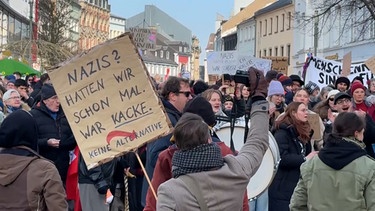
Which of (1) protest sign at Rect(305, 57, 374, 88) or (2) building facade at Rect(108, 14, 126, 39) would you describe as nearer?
(1) protest sign at Rect(305, 57, 374, 88)

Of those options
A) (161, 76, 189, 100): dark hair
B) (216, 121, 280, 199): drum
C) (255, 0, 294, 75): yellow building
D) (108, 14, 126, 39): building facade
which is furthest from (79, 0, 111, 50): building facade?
(161, 76, 189, 100): dark hair

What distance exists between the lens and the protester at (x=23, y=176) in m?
6.08

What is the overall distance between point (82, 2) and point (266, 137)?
117m

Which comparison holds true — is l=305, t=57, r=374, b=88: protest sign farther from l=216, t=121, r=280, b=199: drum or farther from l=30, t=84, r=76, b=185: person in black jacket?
l=216, t=121, r=280, b=199: drum

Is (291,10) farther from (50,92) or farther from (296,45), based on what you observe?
(50,92)

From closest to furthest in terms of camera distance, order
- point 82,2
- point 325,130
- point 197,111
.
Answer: point 197,111 → point 325,130 → point 82,2

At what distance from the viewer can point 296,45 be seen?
62781 millimetres

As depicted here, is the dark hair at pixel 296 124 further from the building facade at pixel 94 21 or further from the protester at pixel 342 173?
the building facade at pixel 94 21

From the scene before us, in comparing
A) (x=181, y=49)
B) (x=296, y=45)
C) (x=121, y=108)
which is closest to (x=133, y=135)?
(x=121, y=108)

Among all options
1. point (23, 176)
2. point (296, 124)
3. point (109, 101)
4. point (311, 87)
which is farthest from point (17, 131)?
point (311, 87)

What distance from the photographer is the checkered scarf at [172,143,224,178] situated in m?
4.72

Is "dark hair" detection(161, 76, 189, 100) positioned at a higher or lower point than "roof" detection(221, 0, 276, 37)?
lower

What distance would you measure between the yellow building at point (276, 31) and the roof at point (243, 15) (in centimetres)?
996

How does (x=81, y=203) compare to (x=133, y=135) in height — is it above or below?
below
